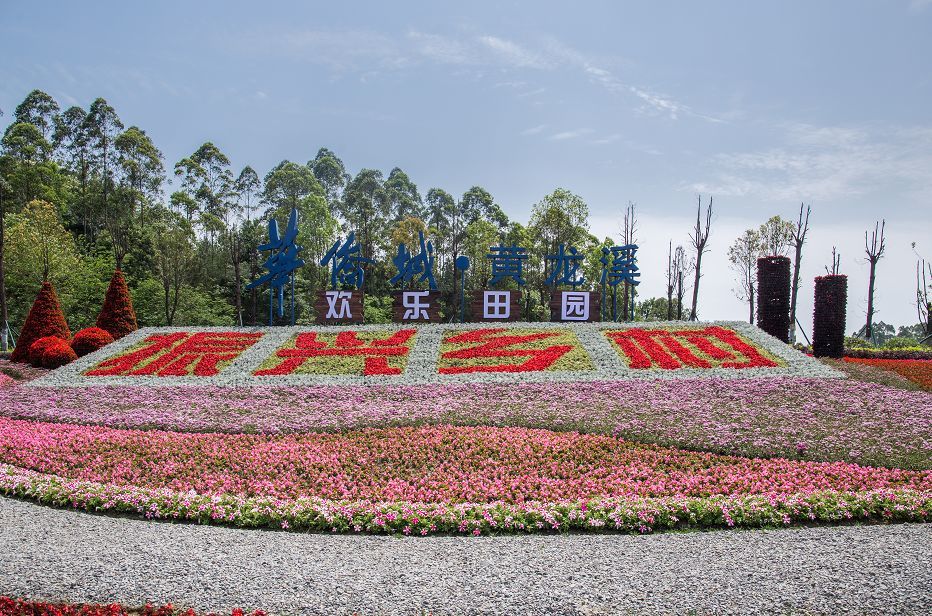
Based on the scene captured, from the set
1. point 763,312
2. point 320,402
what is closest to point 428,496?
point 320,402

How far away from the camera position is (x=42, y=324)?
23.4m

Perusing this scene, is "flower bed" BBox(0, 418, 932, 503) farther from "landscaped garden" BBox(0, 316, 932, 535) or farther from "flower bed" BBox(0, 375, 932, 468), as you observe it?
"flower bed" BBox(0, 375, 932, 468)

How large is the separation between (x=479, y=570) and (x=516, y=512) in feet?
5.41

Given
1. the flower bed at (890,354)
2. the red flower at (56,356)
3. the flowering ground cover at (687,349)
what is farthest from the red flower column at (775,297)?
the red flower at (56,356)

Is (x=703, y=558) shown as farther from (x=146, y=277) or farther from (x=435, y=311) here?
(x=146, y=277)

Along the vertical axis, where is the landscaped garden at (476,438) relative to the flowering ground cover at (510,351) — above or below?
below

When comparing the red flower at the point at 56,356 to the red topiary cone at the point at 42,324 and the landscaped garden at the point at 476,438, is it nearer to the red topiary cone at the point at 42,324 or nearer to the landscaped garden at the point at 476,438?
the landscaped garden at the point at 476,438

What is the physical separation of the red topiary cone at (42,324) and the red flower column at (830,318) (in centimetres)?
2727

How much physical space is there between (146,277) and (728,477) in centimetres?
4008

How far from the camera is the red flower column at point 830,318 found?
22250 mm

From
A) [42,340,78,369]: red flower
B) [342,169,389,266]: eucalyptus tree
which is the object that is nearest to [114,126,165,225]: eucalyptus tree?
[342,169,389,266]: eucalyptus tree

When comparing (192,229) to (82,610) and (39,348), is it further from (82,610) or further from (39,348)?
(82,610)

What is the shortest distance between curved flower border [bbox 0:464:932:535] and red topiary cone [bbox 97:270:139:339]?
708 inches

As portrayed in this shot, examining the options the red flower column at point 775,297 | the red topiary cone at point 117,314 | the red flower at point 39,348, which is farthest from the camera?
the red topiary cone at point 117,314
